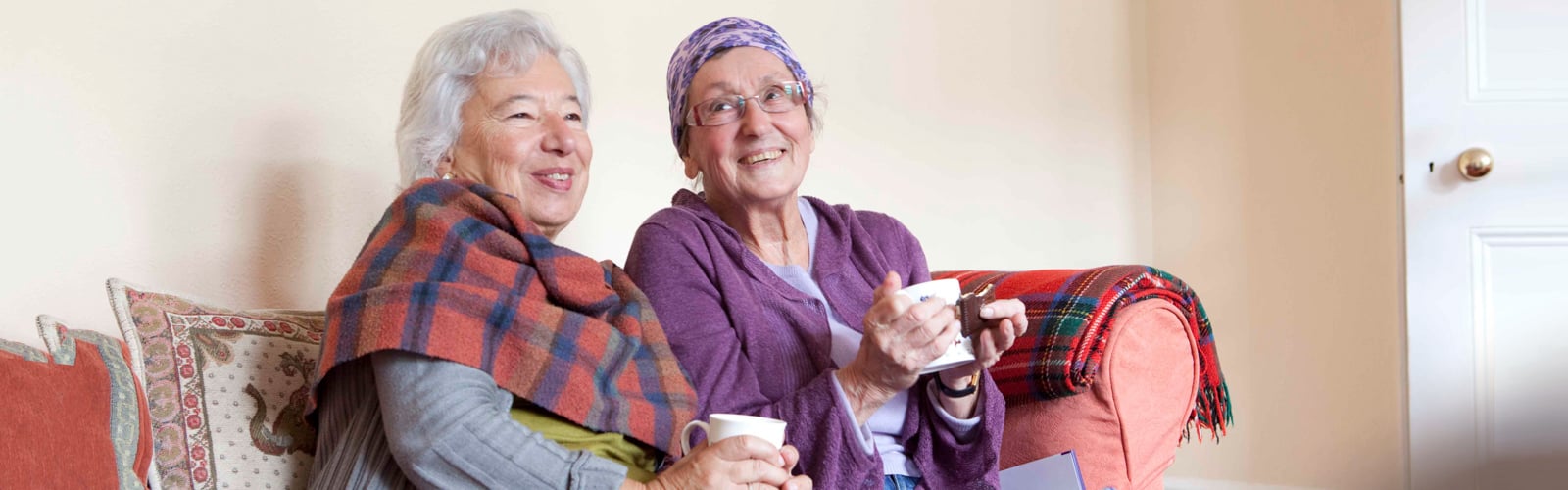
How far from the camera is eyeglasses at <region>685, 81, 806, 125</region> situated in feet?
5.35

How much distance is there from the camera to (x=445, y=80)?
1.51m

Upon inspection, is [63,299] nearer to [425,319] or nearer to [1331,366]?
[425,319]

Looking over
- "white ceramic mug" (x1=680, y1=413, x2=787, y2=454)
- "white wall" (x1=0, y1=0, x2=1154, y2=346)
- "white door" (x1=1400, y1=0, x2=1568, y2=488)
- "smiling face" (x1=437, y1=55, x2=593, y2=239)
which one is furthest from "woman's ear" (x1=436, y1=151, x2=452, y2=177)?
"white door" (x1=1400, y1=0, x2=1568, y2=488)

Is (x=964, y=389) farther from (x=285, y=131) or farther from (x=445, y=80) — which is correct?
(x=285, y=131)

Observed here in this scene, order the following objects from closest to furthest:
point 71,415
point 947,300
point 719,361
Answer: point 71,415 < point 947,300 < point 719,361

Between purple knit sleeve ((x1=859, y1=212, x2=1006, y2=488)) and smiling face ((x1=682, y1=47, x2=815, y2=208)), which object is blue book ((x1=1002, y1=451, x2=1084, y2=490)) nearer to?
purple knit sleeve ((x1=859, y1=212, x2=1006, y2=488))

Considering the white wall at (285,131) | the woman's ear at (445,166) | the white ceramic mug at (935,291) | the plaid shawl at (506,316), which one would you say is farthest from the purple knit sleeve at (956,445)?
the white wall at (285,131)

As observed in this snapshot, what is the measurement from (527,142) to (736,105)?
278 millimetres

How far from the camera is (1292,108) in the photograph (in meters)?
3.33

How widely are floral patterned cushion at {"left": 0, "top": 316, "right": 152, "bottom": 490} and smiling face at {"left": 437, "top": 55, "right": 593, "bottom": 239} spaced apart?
17.4 inches

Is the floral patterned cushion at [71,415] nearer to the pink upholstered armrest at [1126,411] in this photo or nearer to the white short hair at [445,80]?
the white short hair at [445,80]

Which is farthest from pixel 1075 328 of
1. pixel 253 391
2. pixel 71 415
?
pixel 71 415

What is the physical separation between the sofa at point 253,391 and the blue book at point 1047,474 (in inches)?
3.3

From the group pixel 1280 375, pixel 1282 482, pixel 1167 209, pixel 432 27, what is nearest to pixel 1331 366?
pixel 1280 375
